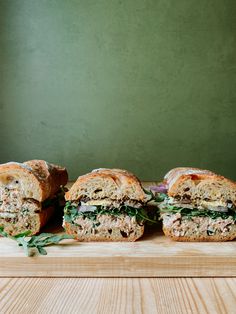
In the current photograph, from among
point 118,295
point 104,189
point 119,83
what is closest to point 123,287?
point 118,295

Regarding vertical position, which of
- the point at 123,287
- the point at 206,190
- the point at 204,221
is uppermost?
the point at 206,190

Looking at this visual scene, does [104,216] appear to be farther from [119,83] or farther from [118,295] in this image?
[119,83]

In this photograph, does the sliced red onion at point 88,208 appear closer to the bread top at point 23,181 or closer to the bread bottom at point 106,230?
the bread bottom at point 106,230

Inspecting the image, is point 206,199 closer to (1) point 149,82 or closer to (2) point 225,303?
(2) point 225,303

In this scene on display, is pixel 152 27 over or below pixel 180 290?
over

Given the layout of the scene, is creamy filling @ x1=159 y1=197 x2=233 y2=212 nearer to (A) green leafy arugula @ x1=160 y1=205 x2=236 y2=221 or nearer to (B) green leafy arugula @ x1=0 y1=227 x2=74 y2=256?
(A) green leafy arugula @ x1=160 y1=205 x2=236 y2=221

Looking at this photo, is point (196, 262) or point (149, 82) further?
point (149, 82)

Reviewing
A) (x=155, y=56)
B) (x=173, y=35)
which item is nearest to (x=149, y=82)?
(x=155, y=56)
